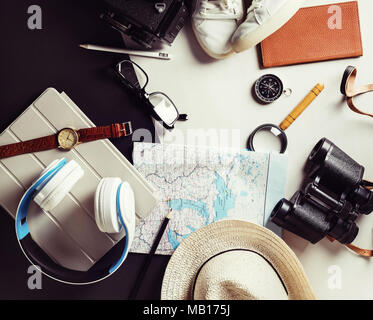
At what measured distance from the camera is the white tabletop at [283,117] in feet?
2.82

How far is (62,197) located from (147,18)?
0.43m

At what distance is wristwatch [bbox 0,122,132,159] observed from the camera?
784mm

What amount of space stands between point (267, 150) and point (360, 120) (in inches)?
9.7

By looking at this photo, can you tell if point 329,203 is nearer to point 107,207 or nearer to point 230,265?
point 230,265

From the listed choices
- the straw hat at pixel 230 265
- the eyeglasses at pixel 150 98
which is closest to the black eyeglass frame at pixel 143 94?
the eyeglasses at pixel 150 98

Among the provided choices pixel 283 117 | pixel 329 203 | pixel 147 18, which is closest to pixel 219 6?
pixel 147 18

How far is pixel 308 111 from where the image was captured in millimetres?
859

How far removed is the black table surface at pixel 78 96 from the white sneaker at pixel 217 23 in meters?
0.21

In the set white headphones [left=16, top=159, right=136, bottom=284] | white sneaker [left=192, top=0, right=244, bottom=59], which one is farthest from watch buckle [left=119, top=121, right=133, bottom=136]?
white sneaker [left=192, top=0, right=244, bottom=59]

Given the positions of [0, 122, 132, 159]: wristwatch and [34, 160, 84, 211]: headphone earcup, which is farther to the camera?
[0, 122, 132, 159]: wristwatch

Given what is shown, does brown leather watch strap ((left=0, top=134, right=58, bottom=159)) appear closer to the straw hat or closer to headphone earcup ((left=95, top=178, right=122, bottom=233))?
headphone earcup ((left=95, top=178, right=122, bottom=233))

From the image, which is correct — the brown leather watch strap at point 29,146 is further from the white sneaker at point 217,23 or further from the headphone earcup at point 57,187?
the white sneaker at point 217,23

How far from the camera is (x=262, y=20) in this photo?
2.48 ft

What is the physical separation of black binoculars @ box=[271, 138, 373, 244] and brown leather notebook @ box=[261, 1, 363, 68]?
22 centimetres
